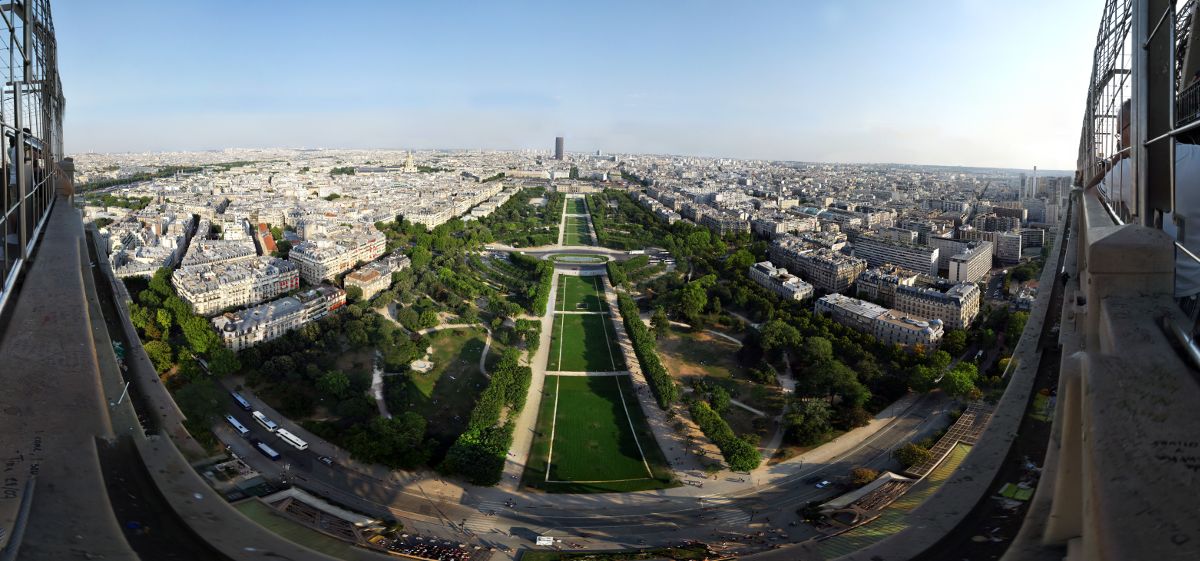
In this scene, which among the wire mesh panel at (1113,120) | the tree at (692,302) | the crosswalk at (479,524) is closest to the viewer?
Answer: the wire mesh panel at (1113,120)

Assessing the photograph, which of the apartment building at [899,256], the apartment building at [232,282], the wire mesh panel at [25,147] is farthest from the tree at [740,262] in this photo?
the wire mesh panel at [25,147]

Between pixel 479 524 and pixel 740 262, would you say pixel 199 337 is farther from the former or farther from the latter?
pixel 740 262

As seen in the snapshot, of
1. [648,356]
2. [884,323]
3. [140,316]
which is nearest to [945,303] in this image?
[884,323]

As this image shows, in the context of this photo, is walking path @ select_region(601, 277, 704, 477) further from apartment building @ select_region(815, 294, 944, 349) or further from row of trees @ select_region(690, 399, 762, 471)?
apartment building @ select_region(815, 294, 944, 349)

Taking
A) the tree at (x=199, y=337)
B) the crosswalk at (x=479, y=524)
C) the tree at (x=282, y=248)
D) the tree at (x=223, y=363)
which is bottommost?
the crosswalk at (x=479, y=524)

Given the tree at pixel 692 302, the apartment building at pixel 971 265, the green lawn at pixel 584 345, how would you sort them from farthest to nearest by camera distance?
the apartment building at pixel 971 265 → the tree at pixel 692 302 → the green lawn at pixel 584 345

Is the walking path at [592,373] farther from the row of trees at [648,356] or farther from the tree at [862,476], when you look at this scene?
the tree at [862,476]

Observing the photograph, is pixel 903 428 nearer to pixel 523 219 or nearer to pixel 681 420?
pixel 681 420

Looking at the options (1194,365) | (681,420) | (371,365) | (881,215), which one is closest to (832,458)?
(681,420)

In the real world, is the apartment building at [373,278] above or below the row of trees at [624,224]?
below
